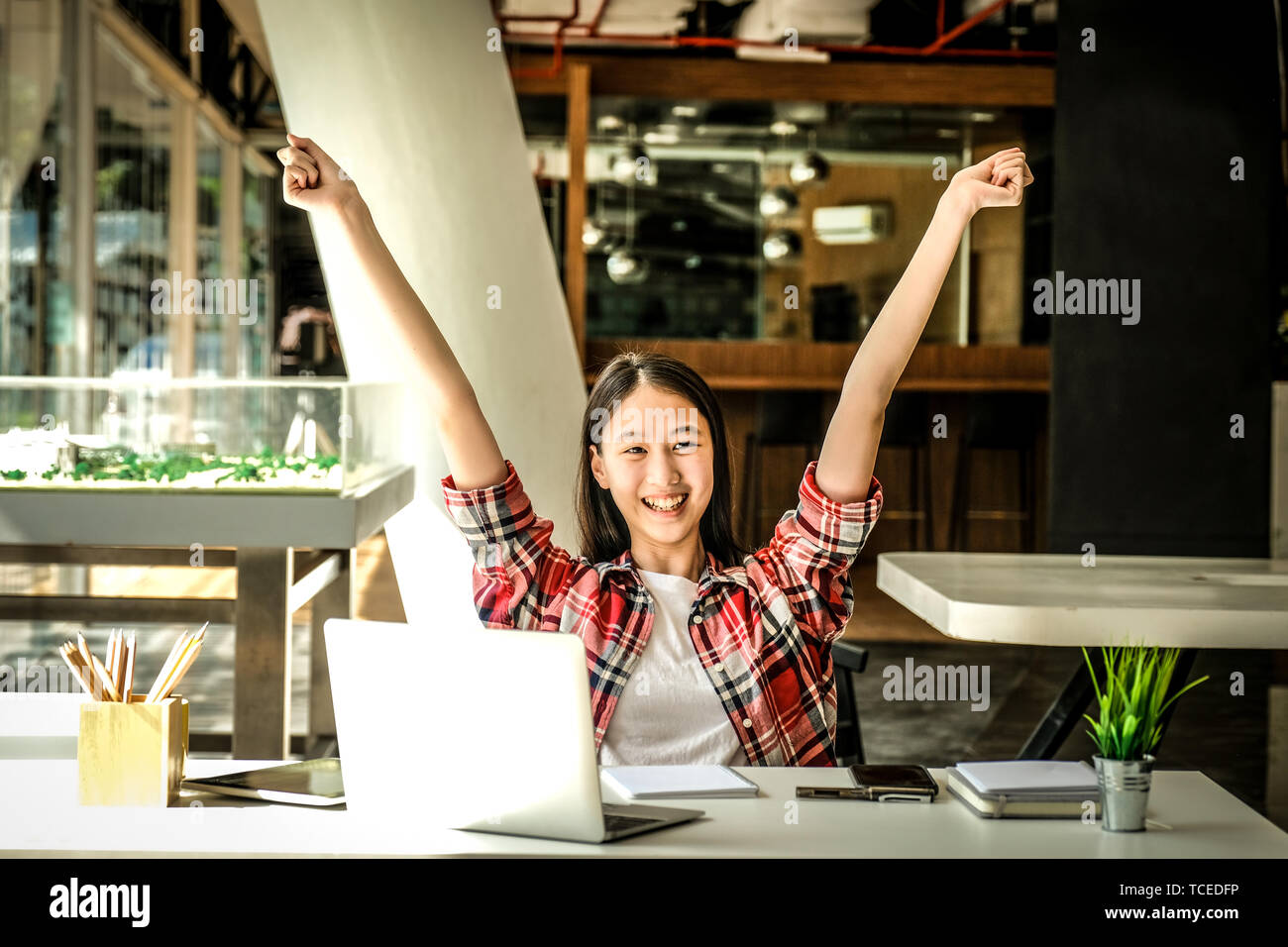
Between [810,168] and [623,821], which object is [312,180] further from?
[810,168]

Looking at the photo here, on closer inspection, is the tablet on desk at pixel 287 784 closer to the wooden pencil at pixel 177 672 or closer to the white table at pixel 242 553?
the wooden pencil at pixel 177 672

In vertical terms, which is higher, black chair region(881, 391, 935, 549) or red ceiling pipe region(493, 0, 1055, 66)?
red ceiling pipe region(493, 0, 1055, 66)

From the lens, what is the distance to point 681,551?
191cm

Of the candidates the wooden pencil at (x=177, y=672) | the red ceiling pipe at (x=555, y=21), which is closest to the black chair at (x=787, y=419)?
the red ceiling pipe at (x=555, y=21)

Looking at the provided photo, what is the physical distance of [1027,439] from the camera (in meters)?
7.57

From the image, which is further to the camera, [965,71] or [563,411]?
[965,71]

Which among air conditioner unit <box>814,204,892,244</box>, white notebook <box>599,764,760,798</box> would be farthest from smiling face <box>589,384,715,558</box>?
air conditioner unit <box>814,204,892,244</box>

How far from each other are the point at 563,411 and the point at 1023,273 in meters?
6.17

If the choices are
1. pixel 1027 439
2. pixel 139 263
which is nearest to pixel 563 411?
pixel 1027 439

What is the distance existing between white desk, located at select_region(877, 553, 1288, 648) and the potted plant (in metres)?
0.88

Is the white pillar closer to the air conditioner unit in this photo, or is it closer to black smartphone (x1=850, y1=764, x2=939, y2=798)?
black smartphone (x1=850, y1=764, x2=939, y2=798)

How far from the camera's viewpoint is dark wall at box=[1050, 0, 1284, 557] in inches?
167

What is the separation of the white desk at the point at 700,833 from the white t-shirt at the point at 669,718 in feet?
0.94
